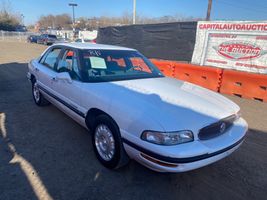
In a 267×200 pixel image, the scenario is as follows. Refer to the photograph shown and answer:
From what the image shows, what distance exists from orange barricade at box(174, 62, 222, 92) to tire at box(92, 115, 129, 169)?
5298mm

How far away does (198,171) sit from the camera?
9.84 feet

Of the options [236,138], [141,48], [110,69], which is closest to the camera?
[236,138]

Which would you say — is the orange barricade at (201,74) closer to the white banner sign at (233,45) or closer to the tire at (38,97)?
the white banner sign at (233,45)

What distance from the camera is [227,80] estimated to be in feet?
22.5

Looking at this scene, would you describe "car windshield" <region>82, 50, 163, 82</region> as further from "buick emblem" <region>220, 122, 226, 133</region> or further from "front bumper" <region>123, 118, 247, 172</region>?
"buick emblem" <region>220, 122, 226, 133</region>

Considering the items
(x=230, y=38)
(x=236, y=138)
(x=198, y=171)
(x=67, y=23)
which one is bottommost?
(x=198, y=171)

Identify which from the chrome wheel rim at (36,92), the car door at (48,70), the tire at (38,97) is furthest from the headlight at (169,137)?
the chrome wheel rim at (36,92)

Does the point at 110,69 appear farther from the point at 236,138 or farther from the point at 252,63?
the point at 252,63

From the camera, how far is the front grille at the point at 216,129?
7.83 ft

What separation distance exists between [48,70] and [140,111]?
2677mm

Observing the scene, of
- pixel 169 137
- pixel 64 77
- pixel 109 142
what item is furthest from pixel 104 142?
pixel 64 77

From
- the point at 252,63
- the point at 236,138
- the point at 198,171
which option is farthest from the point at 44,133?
the point at 252,63

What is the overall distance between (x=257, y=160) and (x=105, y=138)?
2.36 meters

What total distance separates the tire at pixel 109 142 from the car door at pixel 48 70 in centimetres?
157
